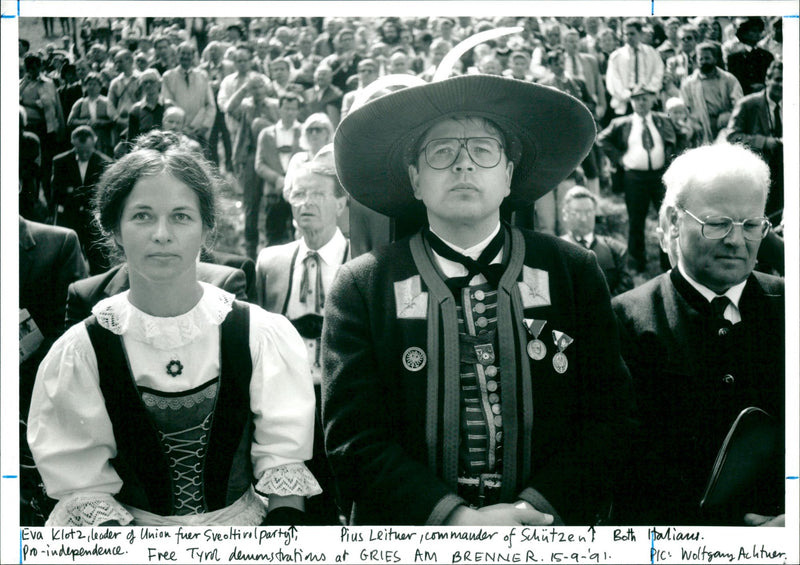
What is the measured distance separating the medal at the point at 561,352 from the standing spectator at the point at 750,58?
1216 millimetres

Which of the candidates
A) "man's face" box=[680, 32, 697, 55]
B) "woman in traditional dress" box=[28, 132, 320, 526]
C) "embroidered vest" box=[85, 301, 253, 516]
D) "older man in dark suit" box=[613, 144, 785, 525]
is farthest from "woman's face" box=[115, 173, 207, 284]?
"man's face" box=[680, 32, 697, 55]

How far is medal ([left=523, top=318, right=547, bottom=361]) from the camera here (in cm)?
258

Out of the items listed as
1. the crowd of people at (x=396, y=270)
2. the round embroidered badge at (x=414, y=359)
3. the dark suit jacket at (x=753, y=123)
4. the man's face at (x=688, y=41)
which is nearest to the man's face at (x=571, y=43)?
the crowd of people at (x=396, y=270)

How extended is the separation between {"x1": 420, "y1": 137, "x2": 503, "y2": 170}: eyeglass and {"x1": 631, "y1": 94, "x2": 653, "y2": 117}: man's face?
812mm

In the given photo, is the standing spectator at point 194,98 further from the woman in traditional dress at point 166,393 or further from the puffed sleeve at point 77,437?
the puffed sleeve at point 77,437

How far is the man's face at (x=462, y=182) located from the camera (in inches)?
98.3

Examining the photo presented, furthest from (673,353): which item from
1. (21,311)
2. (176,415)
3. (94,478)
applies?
(21,311)

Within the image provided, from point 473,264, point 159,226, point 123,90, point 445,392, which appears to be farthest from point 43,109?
point 445,392

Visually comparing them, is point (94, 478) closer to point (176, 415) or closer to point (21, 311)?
point (176, 415)

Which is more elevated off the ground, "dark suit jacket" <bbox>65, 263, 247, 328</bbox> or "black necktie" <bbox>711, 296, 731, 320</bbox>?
"dark suit jacket" <bbox>65, 263, 247, 328</bbox>

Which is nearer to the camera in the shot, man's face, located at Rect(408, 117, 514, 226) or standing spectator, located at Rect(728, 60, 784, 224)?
man's face, located at Rect(408, 117, 514, 226)

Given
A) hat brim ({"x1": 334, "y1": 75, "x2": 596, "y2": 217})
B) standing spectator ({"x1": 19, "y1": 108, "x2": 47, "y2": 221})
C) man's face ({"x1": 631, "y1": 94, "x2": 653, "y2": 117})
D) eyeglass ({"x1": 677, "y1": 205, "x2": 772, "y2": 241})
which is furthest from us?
man's face ({"x1": 631, "y1": 94, "x2": 653, "y2": 117})

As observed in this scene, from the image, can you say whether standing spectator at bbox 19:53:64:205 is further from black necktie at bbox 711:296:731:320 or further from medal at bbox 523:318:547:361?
black necktie at bbox 711:296:731:320

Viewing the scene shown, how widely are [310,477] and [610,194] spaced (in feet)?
4.87
